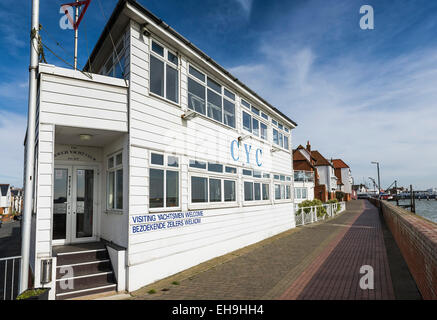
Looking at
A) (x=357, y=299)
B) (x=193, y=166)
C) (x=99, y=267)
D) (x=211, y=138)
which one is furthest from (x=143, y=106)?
(x=357, y=299)

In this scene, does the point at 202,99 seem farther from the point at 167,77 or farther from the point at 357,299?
the point at 357,299

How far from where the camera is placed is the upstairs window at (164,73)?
286 inches

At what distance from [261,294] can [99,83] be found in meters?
5.74

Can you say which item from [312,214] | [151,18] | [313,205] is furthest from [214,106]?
[313,205]

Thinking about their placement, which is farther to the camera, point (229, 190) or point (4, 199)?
point (4, 199)

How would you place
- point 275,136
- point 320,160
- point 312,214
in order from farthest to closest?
1. point 320,160
2. point 312,214
3. point 275,136

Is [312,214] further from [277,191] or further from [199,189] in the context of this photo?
[199,189]

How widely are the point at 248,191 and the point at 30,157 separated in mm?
7973

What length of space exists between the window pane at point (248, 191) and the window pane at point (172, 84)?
A: 16.1 feet

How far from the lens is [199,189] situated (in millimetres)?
8500

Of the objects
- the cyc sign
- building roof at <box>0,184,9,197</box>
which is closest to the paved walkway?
the cyc sign

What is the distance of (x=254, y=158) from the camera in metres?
12.3

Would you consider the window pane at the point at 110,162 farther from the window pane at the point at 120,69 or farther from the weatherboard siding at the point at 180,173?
the window pane at the point at 120,69

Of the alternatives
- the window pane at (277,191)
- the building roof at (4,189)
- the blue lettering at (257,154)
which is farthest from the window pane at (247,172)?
the building roof at (4,189)
